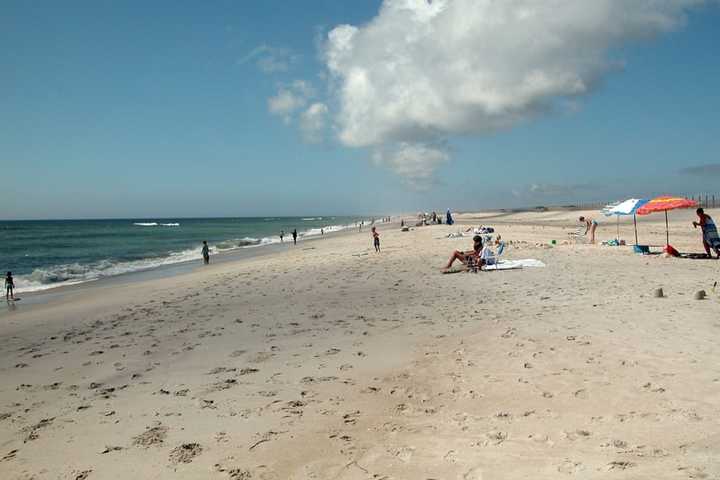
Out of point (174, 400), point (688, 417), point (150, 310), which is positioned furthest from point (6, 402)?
point (688, 417)

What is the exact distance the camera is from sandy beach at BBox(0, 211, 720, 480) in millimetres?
3941

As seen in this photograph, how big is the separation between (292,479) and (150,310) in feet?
32.7

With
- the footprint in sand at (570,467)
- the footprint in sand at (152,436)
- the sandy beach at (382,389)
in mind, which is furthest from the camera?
the footprint in sand at (152,436)

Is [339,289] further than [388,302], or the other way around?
[339,289]

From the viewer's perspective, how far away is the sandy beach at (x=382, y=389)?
12.9 feet

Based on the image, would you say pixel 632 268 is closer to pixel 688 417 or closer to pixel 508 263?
pixel 508 263

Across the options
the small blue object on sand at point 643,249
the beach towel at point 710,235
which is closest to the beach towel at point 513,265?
the small blue object on sand at point 643,249

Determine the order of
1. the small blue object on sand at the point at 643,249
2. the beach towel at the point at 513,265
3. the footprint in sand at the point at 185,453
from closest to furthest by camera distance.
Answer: the footprint in sand at the point at 185,453
the beach towel at the point at 513,265
the small blue object on sand at the point at 643,249

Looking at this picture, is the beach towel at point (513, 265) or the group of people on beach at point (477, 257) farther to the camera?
the group of people on beach at point (477, 257)

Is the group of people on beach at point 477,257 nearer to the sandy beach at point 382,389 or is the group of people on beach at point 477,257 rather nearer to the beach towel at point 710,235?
the sandy beach at point 382,389

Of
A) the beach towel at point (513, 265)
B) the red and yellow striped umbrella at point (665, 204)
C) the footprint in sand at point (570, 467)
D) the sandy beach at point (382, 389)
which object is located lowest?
the sandy beach at point (382, 389)

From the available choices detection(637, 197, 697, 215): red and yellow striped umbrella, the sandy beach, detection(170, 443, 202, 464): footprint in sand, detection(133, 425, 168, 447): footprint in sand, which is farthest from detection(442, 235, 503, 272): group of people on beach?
detection(170, 443, 202, 464): footprint in sand

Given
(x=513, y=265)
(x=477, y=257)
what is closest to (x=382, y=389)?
(x=477, y=257)

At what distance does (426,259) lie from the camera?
19875 mm
